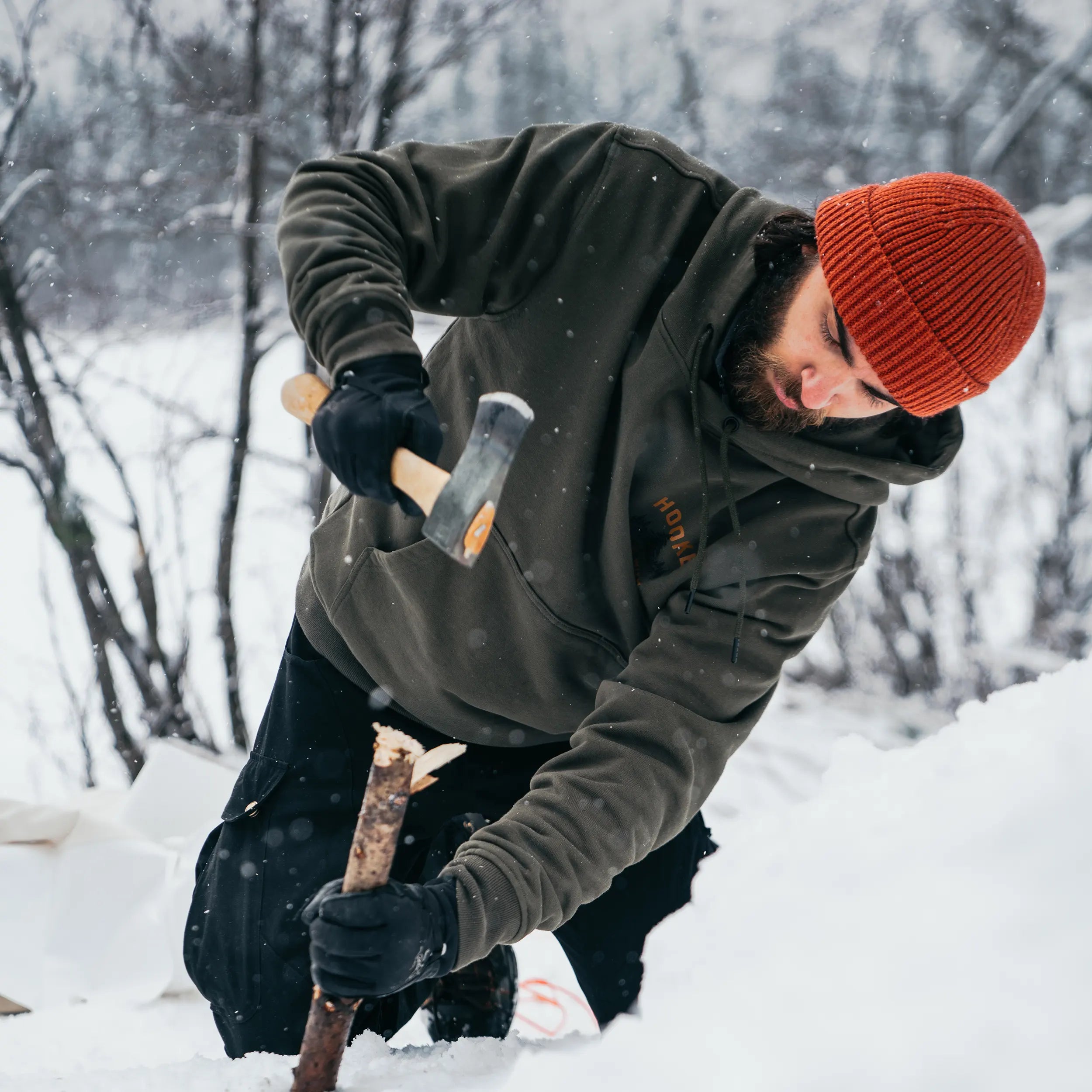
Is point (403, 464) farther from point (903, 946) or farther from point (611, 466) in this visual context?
point (903, 946)

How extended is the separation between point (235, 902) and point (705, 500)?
1.14 metres

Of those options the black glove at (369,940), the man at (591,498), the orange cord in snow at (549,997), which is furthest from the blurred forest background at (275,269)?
the black glove at (369,940)

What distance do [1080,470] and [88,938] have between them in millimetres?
5423

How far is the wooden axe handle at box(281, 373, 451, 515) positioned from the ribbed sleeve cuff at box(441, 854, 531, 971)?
475 mm

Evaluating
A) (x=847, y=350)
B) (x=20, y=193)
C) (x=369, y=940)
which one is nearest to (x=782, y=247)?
(x=847, y=350)

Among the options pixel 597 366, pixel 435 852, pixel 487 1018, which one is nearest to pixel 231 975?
pixel 435 852

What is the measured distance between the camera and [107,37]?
4977 millimetres

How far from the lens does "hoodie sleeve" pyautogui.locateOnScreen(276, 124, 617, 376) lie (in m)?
1.36

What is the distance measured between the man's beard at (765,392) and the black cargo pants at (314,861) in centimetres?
83

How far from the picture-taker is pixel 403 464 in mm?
1153

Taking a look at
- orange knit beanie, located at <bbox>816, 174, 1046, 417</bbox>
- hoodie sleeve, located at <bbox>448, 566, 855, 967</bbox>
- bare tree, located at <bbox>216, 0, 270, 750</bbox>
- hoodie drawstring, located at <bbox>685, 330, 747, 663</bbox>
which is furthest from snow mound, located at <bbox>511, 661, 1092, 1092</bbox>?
bare tree, located at <bbox>216, 0, 270, 750</bbox>

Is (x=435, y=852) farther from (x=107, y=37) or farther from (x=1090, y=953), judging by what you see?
(x=107, y=37)

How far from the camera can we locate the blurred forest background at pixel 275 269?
5.01 metres

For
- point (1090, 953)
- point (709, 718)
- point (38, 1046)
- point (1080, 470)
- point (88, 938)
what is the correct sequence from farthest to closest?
point (1080, 470) → point (88, 938) → point (38, 1046) → point (709, 718) → point (1090, 953)
